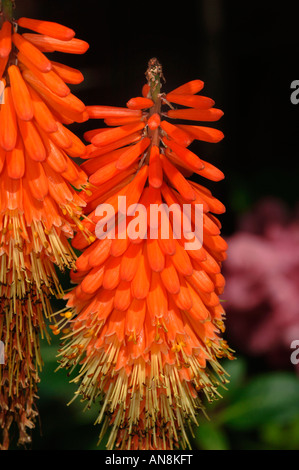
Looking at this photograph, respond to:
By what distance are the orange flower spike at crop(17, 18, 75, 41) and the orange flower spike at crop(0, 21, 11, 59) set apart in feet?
0.09

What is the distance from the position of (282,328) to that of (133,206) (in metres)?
1.55

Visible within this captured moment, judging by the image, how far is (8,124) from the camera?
1.22 m

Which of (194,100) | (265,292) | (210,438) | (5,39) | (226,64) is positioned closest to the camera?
(5,39)

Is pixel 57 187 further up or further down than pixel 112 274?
further up

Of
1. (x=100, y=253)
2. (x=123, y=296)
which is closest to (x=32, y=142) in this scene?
(x=100, y=253)

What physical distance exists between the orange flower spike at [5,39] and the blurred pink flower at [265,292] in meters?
1.75

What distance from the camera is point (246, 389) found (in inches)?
89.8

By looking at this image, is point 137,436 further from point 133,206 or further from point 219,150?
point 219,150

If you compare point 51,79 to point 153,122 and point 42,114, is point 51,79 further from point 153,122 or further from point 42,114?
point 153,122

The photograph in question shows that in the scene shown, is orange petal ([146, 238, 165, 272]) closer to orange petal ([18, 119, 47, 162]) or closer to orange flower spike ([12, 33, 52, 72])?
orange petal ([18, 119, 47, 162])

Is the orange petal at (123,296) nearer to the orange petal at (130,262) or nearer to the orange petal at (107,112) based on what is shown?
→ the orange petal at (130,262)

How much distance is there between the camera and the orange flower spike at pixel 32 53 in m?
1.20

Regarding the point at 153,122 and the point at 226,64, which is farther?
the point at 226,64

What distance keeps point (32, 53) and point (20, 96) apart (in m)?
0.08
